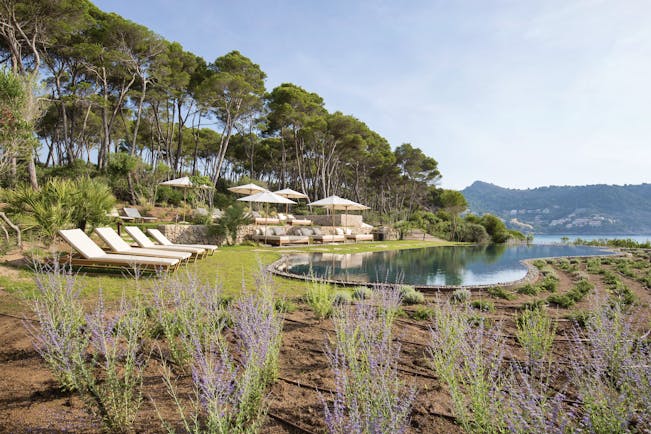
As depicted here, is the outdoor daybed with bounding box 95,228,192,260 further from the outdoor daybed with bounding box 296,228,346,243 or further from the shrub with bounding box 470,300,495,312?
the outdoor daybed with bounding box 296,228,346,243

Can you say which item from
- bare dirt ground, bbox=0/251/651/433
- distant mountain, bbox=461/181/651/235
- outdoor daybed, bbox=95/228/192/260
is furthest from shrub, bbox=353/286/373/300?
distant mountain, bbox=461/181/651/235

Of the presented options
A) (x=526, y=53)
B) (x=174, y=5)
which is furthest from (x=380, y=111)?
(x=174, y=5)

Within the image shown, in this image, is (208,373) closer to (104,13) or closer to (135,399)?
(135,399)

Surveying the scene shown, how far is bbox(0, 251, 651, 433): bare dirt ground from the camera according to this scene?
6.05 ft

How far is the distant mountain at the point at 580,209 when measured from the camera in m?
77.9

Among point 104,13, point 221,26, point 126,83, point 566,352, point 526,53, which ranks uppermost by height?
point 104,13

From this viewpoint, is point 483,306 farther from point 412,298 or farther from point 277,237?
point 277,237

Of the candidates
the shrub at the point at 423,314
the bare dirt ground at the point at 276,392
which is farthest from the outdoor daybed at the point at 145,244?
the shrub at the point at 423,314

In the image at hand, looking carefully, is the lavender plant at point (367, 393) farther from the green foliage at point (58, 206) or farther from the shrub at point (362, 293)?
the green foliage at point (58, 206)

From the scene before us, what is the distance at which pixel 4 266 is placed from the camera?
5.62 m

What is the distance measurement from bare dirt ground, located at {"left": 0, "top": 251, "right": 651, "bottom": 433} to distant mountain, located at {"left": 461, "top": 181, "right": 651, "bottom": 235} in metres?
74.3

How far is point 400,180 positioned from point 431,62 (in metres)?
31.7

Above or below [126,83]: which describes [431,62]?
below

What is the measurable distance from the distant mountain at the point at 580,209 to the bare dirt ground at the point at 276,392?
74316 millimetres
